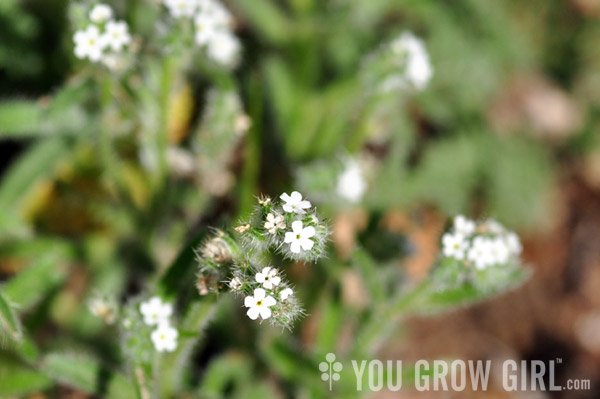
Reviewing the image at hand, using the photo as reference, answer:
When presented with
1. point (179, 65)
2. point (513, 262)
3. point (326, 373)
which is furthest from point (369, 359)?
point (179, 65)

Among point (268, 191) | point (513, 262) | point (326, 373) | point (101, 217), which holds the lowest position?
point (326, 373)

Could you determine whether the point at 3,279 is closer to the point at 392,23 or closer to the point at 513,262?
the point at 513,262

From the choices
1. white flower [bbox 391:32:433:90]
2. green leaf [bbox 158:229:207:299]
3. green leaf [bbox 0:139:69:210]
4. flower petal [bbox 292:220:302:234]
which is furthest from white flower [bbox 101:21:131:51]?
white flower [bbox 391:32:433:90]

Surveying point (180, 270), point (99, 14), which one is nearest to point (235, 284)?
point (180, 270)

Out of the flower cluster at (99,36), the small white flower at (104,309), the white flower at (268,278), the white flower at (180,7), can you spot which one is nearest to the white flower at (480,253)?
the white flower at (268,278)

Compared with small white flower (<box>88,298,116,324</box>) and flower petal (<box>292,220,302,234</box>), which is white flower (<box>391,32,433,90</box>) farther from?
small white flower (<box>88,298,116,324</box>)

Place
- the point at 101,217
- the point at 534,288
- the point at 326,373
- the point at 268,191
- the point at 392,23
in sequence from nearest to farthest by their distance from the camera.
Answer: the point at 326,373, the point at 101,217, the point at 268,191, the point at 534,288, the point at 392,23
